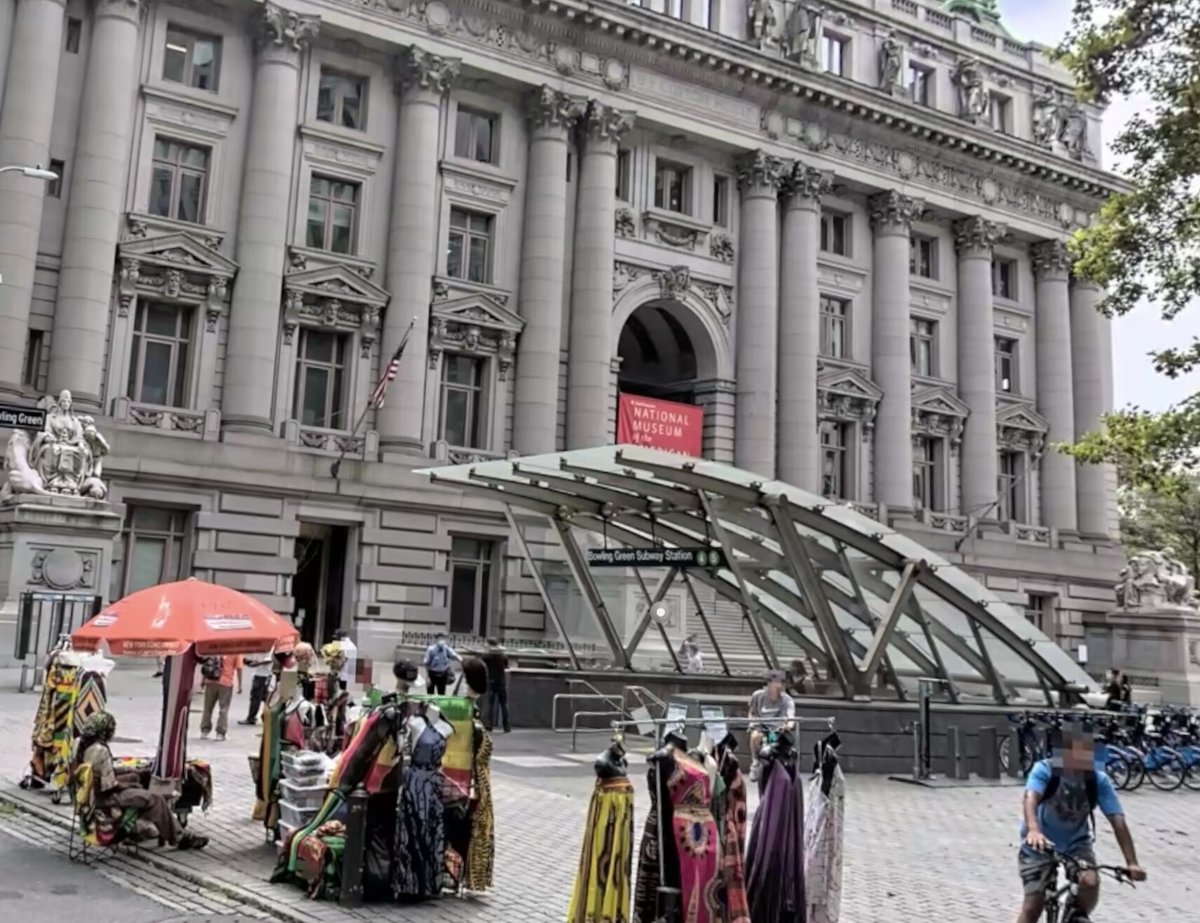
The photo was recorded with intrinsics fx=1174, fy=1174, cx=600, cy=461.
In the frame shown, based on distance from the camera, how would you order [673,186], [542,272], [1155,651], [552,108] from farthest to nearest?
[1155,651]
[673,186]
[552,108]
[542,272]

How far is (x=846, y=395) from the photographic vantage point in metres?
44.7

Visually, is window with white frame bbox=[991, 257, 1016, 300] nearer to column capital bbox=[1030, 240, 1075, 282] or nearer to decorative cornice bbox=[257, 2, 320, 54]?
column capital bbox=[1030, 240, 1075, 282]

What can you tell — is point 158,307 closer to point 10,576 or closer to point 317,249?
point 317,249

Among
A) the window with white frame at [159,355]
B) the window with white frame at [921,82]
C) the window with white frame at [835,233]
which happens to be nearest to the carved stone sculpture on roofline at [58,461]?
the window with white frame at [159,355]

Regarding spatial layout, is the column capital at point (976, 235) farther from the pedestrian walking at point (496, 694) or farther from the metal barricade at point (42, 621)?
the metal barricade at point (42, 621)

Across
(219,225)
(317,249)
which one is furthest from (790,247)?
(219,225)

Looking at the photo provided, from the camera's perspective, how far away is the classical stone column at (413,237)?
114 feet

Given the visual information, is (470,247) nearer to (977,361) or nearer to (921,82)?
(977,361)

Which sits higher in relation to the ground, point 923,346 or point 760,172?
point 760,172

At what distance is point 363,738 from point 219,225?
2802 centimetres

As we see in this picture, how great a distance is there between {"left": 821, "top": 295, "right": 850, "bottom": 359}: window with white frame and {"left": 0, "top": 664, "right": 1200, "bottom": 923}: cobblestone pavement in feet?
92.9

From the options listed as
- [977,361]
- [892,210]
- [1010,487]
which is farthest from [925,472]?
[892,210]

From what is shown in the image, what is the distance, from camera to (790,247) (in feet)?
143

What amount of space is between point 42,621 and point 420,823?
17.5 metres
